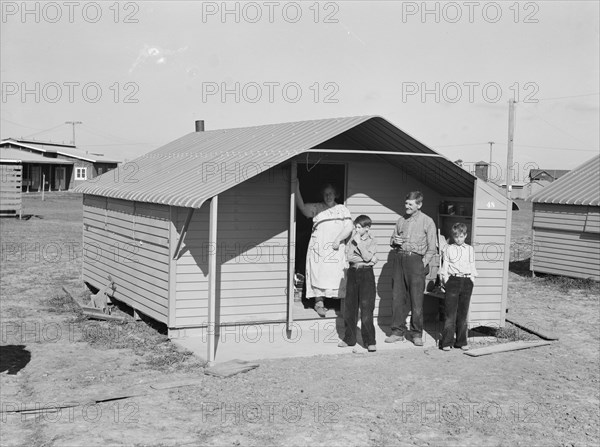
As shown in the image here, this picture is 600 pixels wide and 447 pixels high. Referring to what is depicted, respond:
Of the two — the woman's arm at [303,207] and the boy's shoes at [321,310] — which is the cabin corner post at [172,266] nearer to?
the woman's arm at [303,207]

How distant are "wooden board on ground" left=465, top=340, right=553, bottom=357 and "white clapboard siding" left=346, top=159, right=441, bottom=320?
→ 1.96 metres

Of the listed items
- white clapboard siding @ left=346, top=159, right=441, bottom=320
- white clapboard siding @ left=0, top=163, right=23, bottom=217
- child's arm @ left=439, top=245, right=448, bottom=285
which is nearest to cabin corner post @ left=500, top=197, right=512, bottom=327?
child's arm @ left=439, top=245, right=448, bottom=285

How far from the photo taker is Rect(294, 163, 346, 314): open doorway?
11772mm

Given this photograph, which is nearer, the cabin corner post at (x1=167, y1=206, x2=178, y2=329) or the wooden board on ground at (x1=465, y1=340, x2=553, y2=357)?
the wooden board on ground at (x1=465, y1=340, x2=553, y2=357)

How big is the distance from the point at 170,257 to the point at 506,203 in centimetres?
465

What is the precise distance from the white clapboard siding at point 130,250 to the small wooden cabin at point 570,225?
9930 millimetres

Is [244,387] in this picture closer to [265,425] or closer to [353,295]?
[265,425]

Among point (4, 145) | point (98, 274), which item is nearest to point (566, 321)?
point (98, 274)

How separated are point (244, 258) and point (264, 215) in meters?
0.67

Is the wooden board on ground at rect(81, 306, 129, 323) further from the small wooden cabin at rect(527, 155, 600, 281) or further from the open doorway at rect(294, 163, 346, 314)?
the small wooden cabin at rect(527, 155, 600, 281)

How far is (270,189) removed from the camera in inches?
427

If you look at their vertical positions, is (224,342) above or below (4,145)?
below

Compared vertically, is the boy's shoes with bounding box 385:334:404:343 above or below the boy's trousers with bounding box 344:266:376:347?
below

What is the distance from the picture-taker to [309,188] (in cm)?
1321
